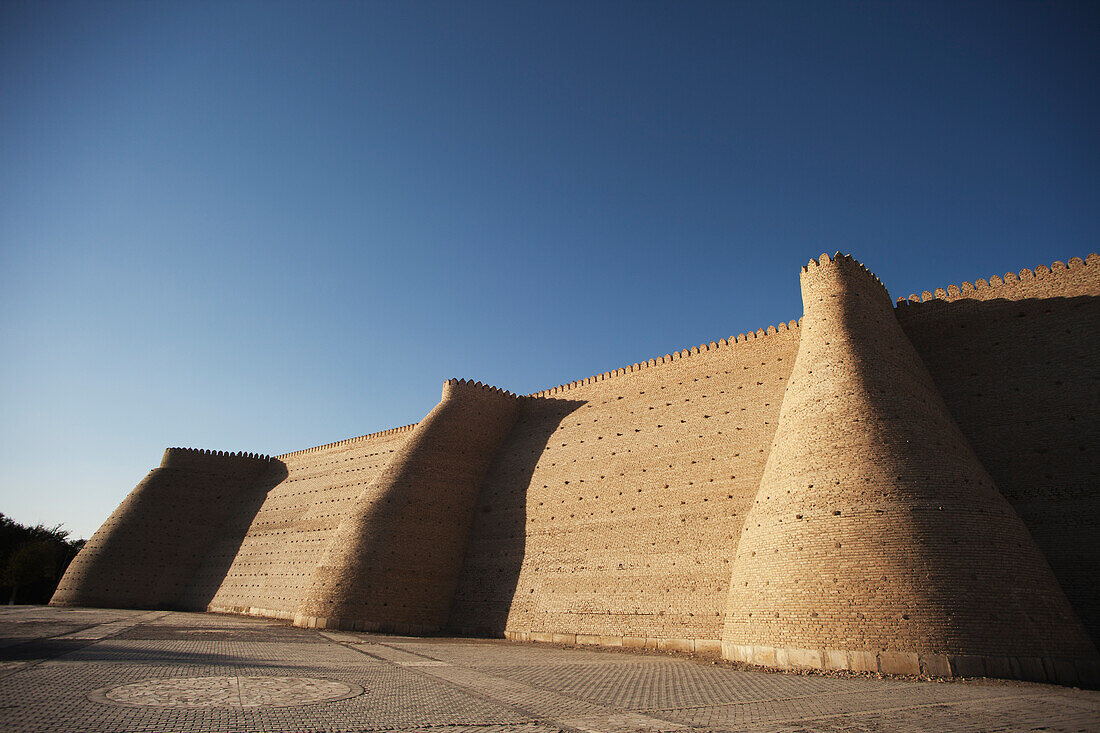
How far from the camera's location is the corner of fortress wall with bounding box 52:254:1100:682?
8969 millimetres

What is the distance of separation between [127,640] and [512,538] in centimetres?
942

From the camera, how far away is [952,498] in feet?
31.2

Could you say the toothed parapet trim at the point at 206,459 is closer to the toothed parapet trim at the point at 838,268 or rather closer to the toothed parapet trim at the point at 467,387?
the toothed parapet trim at the point at 467,387

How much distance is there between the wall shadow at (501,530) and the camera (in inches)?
658

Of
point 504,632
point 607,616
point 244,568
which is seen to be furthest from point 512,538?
point 244,568

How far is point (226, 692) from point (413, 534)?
1230cm

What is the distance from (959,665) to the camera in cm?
812

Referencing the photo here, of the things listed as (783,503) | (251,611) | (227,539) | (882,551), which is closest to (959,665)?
(882,551)

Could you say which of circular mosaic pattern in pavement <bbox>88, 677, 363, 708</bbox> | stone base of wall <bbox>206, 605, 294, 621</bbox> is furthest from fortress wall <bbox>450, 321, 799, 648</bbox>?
circular mosaic pattern in pavement <bbox>88, 677, 363, 708</bbox>

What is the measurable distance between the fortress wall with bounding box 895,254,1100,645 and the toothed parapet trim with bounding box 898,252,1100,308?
0.02m

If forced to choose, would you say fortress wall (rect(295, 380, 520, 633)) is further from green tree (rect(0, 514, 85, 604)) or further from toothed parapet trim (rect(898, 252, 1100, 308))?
green tree (rect(0, 514, 85, 604))

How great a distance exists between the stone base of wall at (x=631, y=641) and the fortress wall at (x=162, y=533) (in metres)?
18.9

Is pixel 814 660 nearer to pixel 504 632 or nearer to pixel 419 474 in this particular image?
pixel 504 632

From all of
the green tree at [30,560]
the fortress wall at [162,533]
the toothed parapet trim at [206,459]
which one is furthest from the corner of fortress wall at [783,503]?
the green tree at [30,560]
